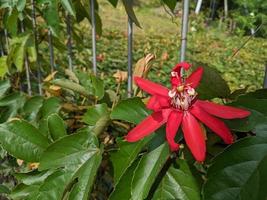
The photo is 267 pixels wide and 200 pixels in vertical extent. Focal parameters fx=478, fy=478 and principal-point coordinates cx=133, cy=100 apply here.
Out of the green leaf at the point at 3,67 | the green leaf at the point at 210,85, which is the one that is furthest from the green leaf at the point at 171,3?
the green leaf at the point at 3,67

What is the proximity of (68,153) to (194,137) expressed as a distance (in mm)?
351

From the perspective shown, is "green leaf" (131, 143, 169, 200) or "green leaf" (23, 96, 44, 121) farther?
"green leaf" (23, 96, 44, 121)

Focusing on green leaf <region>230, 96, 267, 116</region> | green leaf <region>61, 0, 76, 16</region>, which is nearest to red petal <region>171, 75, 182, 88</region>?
green leaf <region>230, 96, 267, 116</region>

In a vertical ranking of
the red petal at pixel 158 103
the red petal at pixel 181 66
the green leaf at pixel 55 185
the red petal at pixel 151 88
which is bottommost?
the green leaf at pixel 55 185

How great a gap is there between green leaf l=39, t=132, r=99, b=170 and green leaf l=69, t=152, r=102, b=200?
2 cm

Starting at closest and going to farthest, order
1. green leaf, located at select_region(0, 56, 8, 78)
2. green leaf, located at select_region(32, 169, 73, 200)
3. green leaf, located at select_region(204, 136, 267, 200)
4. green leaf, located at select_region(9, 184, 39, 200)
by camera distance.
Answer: green leaf, located at select_region(204, 136, 267, 200) → green leaf, located at select_region(32, 169, 73, 200) → green leaf, located at select_region(9, 184, 39, 200) → green leaf, located at select_region(0, 56, 8, 78)

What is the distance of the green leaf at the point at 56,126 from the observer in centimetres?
122

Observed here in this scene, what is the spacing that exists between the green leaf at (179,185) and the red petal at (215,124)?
15 centimetres

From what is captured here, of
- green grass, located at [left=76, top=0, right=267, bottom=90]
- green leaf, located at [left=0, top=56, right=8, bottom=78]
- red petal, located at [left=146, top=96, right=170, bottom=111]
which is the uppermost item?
red petal, located at [left=146, top=96, right=170, bottom=111]

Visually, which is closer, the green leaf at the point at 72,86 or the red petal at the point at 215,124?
the red petal at the point at 215,124

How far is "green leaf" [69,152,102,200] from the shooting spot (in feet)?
3.34

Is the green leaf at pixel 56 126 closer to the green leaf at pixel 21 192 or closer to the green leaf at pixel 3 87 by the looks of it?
the green leaf at pixel 21 192

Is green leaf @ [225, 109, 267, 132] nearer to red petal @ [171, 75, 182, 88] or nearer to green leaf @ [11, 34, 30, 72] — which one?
red petal @ [171, 75, 182, 88]

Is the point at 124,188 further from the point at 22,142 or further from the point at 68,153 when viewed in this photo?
the point at 22,142
